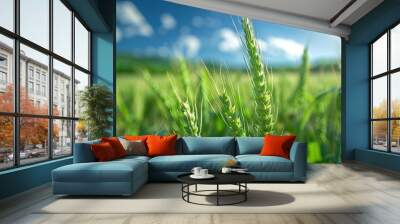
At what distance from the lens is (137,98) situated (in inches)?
313

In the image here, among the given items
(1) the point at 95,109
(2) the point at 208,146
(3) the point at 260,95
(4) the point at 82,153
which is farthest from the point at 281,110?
(4) the point at 82,153

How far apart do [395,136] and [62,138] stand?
586cm

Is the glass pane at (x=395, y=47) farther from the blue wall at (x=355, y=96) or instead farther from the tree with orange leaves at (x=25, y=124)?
the tree with orange leaves at (x=25, y=124)

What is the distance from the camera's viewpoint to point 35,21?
5094 millimetres

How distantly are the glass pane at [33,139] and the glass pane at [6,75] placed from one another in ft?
1.30

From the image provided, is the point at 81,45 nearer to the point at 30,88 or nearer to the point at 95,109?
the point at 95,109

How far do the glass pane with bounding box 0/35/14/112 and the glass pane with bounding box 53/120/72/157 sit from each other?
1.35 metres

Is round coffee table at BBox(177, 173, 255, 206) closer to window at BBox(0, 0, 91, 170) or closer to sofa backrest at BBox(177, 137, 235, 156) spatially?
sofa backrest at BBox(177, 137, 235, 156)

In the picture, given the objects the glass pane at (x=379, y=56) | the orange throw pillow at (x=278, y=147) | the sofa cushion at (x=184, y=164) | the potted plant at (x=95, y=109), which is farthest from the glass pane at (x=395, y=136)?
the potted plant at (x=95, y=109)

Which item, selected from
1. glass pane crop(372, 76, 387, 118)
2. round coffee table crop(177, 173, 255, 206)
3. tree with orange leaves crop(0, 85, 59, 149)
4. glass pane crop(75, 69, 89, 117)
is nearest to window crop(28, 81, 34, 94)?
tree with orange leaves crop(0, 85, 59, 149)

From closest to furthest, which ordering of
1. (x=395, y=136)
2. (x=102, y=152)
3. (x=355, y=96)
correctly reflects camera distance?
1. (x=102, y=152)
2. (x=395, y=136)
3. (x=355, y=96)

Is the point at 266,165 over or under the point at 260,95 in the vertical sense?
under

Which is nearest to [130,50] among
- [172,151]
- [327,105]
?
[172,151]

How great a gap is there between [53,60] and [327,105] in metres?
5.48
